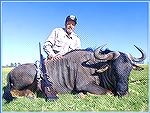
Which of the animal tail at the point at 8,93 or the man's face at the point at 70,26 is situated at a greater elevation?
the man's face at the point at 70,26

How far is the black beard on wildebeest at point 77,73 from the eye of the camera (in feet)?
23.6

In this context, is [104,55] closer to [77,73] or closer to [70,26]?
[77,73]

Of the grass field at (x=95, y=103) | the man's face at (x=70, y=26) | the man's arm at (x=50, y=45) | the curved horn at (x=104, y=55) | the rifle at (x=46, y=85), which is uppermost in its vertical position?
the man's face at (x=70, y=26)

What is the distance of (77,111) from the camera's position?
6871 millimetres

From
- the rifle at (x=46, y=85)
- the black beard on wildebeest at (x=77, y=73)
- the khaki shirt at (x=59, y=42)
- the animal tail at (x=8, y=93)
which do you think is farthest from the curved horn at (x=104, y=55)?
the animal tail at (x=8, y=93)

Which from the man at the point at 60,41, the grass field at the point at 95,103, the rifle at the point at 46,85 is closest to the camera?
the grass field at the point at 95,103

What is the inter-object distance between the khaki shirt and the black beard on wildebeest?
0.30 feet

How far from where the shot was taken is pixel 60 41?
23.9 feet

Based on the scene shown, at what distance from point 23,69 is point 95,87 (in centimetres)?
88

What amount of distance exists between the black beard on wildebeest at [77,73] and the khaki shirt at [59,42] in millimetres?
93

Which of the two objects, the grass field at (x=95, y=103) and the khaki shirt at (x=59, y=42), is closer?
the grass field at (x=95, y=103)

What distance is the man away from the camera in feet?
23.8

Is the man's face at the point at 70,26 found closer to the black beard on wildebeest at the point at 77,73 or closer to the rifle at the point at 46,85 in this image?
the black beard on wildebeest at the point at 77,73

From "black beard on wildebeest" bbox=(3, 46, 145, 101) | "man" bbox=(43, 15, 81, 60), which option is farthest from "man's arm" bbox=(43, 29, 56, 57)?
"black beard on wildebeest" bbox=(3, 46, 145, 101)
